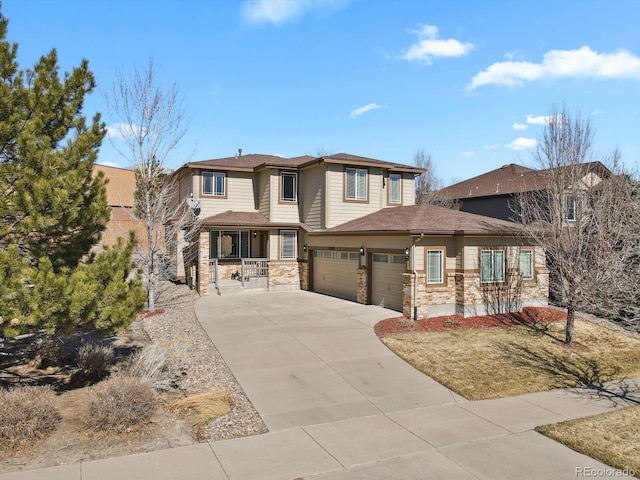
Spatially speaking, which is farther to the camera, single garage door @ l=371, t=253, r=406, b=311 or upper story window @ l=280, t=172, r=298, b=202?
upper story window @ l=280, t=172, r=298, b=202

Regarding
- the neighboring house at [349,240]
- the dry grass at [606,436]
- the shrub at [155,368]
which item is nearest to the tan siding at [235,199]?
the neighboring house at [349,240]

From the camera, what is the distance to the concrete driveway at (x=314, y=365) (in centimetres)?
823

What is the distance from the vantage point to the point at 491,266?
1605 centimetres

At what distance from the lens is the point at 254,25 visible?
1413 cm

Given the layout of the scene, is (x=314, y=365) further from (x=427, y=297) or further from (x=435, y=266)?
(x=435, y=266)

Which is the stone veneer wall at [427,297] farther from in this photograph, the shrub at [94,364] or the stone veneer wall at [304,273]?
the shrub at [94,364]

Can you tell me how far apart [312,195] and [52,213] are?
15251mm

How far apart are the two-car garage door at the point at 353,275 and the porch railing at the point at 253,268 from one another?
248 centimetres

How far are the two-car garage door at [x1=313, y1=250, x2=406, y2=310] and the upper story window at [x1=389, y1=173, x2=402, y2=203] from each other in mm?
4845

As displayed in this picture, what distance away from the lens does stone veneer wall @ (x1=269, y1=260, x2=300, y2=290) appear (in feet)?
71.1

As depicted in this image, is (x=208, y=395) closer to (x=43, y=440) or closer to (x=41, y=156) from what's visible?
(x=43, y=440)

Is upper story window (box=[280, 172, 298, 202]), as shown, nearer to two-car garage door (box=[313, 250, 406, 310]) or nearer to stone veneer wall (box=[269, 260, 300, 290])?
two-car garage door (box=[313, 250, 406, 310])

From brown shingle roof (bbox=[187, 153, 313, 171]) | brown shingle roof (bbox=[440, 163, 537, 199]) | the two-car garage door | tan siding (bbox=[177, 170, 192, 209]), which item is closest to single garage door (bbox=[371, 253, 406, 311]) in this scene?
the two-car garage door

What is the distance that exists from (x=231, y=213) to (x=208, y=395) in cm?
1474
